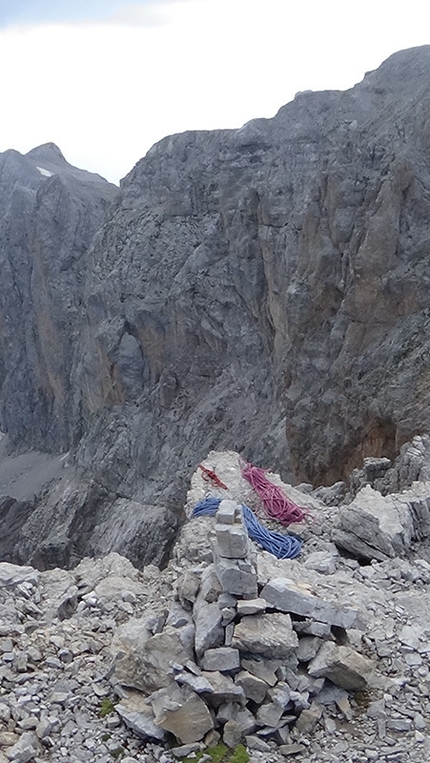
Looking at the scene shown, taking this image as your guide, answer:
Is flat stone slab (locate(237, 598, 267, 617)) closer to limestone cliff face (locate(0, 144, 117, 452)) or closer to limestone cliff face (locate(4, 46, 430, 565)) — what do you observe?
limestone cliff face (locate(4, 46, 430, 565))

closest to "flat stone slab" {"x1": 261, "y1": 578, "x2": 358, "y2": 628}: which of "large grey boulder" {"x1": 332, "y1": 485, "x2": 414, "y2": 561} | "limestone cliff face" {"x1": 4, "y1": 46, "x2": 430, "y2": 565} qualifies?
"large grey boulder" {"x1": 332, "y1": 485, "x2": 414, "y2": 561}

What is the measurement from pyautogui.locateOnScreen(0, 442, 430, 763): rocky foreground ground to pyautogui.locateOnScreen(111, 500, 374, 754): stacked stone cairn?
0.05 ft

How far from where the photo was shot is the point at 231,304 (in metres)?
45.4

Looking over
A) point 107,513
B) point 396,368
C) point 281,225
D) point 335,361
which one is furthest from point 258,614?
point 107,513

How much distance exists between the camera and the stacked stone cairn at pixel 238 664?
718cm

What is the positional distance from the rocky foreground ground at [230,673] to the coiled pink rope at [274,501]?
2.66 meters

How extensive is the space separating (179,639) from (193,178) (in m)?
45.9

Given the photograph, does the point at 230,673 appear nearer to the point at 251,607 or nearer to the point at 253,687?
the point at 253,687

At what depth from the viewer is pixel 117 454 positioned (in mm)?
49156

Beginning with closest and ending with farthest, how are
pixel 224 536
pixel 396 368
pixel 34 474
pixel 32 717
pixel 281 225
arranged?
1. pixel 32 717
2. pixel 224 536
3. pixel 396 368
4. pixel 281 225
5. pixel 34 474

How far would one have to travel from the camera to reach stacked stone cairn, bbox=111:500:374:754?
23.6 ft

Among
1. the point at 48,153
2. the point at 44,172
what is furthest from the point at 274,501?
the point at 48,153

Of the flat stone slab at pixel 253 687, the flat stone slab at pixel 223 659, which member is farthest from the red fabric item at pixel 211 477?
the flat stone slab at pixel 253 687

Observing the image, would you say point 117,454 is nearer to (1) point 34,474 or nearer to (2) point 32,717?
(1) point 34,474
